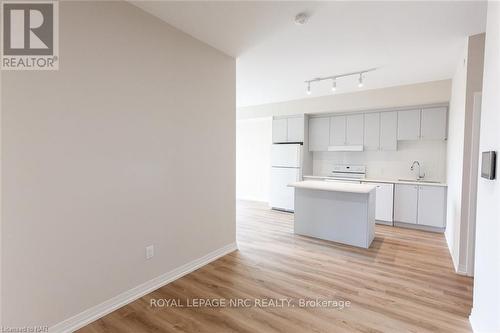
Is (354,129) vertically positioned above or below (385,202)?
above

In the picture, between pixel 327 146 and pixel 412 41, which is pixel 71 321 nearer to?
pixel 412 41

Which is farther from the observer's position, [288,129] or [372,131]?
[288,129]

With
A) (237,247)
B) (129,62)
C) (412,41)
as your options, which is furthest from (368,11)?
(237,247)

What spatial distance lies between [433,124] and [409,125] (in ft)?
1.21

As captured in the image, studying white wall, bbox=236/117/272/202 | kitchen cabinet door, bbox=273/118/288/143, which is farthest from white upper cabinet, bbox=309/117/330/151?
white wall, bbox=236/117/272/202

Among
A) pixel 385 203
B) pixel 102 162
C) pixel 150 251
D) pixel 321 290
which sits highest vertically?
pixel 102 162

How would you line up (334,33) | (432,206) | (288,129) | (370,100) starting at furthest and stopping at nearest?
(288,129) < (370,100) < (432,206) < (334,33)

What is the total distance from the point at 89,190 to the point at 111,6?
1.50 m

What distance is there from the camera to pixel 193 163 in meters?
2.86

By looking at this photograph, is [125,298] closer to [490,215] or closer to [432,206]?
[490,215]

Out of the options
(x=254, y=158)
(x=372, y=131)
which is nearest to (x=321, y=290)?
(x=372, y=131)

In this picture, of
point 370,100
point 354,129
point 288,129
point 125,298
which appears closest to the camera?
point 125,298

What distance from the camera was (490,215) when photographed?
1.57 metres

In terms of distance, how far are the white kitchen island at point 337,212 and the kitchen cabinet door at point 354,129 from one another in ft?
5.97
